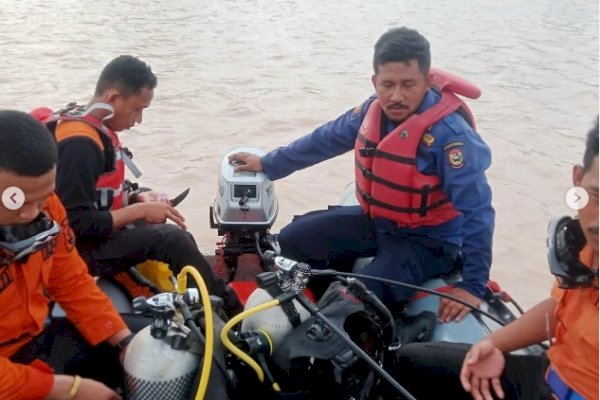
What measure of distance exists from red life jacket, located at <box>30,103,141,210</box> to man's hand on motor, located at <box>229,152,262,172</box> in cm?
52

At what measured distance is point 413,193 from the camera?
2.63m

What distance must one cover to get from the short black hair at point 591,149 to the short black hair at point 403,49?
1.11 metres

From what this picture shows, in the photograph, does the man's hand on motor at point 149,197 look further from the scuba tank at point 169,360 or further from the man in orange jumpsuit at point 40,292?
the scuba tank at point 169,360

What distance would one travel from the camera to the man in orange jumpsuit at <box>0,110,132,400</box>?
165cm

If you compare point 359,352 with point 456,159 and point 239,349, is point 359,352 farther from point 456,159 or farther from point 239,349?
point 456,159

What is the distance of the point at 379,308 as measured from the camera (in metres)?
1.97

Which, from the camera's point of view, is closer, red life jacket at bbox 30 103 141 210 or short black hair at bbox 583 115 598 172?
short black hair at bbox 583 115 598 172

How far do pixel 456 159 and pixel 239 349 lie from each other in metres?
1.16

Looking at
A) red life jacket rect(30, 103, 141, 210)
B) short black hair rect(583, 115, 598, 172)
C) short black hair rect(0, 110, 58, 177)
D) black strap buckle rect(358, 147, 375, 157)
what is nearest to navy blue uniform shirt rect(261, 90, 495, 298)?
black strap buckle rect(358, 147, 375, 157)

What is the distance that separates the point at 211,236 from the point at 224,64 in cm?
468

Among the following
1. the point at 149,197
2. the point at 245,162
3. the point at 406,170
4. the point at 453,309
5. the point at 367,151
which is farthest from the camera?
the point at 245,162

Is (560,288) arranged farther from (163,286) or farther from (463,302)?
(163,286)

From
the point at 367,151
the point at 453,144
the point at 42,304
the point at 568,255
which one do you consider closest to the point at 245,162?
the point at 367,151

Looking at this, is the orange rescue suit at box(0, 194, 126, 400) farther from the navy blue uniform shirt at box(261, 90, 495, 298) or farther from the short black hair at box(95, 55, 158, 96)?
the navy blue uniform shirt at box(261, 90, 495, 298)
